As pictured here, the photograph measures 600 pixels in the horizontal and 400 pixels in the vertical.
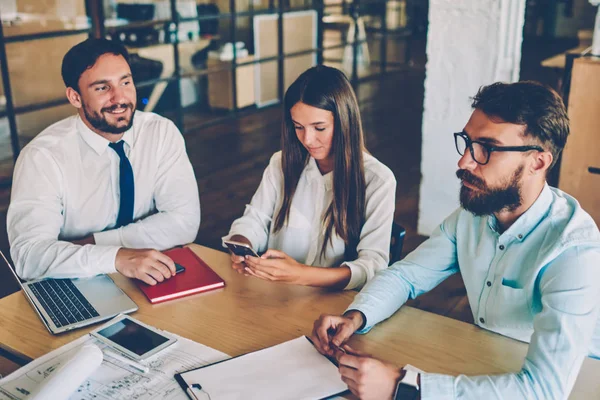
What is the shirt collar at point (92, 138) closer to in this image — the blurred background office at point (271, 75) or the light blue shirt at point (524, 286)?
A: the light blue shirt at point (524, 286)

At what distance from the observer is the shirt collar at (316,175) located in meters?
2.04

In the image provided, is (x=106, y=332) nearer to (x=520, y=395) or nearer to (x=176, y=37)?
(x=520, y=395)

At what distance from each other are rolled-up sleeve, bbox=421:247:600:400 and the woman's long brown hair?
0.79 meters

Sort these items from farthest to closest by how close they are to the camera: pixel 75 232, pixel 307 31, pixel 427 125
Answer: pixel 307 31
pixel 427 125
pixel 75 232

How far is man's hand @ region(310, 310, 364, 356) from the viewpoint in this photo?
54.0 inches

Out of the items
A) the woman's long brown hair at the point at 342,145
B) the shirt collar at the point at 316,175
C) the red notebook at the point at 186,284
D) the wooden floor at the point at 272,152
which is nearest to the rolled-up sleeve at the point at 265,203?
the shirt collar at the point at 316,175

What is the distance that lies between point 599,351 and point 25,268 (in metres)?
1.63

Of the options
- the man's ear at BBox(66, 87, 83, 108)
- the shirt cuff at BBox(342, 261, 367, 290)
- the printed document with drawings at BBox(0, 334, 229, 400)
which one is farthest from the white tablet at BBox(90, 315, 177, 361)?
the man's ear at BBox(66, 87, 83, 108)

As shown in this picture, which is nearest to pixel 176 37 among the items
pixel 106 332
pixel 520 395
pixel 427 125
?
A: pixel 427 125

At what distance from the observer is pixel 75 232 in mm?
2217

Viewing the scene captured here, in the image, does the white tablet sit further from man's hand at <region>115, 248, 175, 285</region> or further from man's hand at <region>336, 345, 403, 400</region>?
man's hand at <region>336, 345, 403, 400</region>

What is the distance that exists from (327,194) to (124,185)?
0.75m

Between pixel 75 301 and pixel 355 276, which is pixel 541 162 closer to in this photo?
pixel 355 276

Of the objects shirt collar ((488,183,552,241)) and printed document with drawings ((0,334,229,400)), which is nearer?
printed document with drawings ((0,334,229,400))
